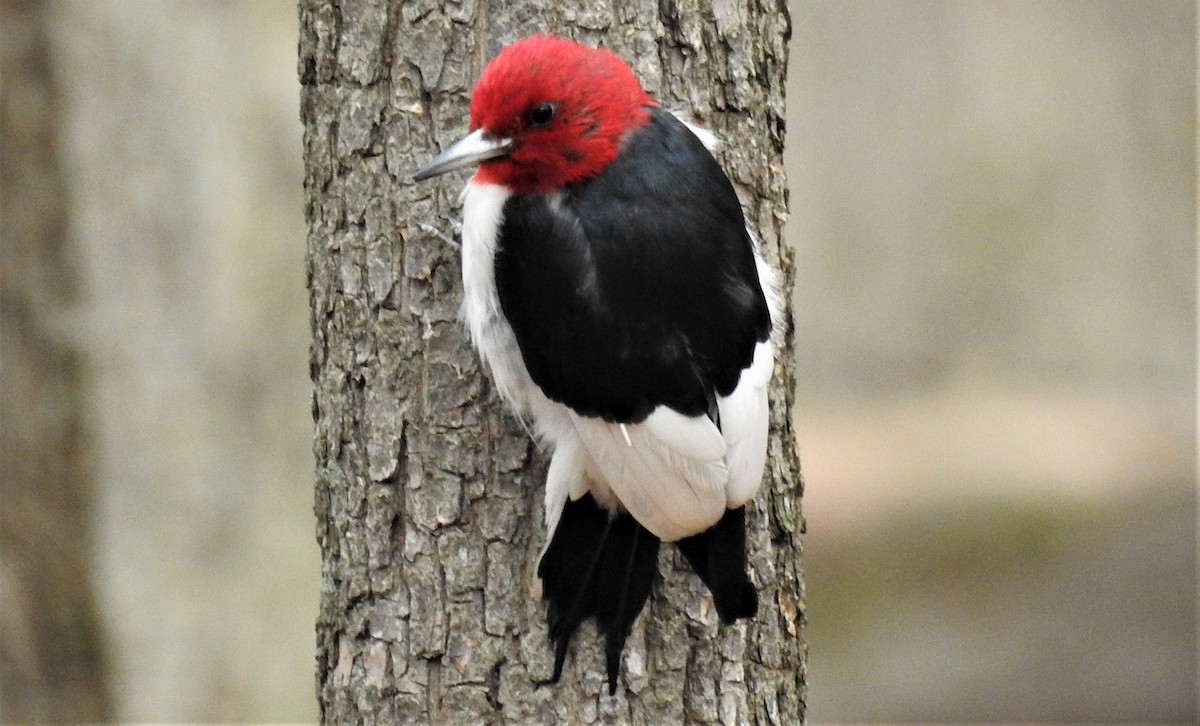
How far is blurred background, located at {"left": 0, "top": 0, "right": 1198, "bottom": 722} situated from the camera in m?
4.79

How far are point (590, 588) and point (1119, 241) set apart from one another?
5.94 meters

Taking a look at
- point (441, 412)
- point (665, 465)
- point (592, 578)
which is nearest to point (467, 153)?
point (441, 412)

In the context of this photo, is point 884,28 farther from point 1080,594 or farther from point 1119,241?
point 1080,594

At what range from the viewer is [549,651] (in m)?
2.43

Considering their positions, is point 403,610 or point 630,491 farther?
point 403,610

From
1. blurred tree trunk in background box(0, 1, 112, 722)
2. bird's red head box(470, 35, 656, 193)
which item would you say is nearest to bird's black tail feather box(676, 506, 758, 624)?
bird's red head box(470, 35, 656, 193)

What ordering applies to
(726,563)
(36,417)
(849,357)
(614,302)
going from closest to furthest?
1. (614,302)
2. (726,563)
3. (36,417)
4. (849,357)

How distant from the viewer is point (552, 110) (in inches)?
90.3

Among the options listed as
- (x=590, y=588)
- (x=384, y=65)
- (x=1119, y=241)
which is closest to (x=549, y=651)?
(x=590, y=588)

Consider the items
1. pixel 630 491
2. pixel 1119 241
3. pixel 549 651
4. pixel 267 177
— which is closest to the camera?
pixel 630 491

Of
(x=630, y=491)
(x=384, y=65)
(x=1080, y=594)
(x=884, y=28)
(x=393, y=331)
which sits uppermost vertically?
(x=884, y=28)

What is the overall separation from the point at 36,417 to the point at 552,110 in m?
3.37

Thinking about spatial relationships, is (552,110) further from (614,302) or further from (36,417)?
(36,417)

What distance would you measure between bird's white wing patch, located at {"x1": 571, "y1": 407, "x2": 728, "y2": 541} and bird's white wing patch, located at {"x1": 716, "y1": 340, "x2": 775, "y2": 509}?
0.08ft
